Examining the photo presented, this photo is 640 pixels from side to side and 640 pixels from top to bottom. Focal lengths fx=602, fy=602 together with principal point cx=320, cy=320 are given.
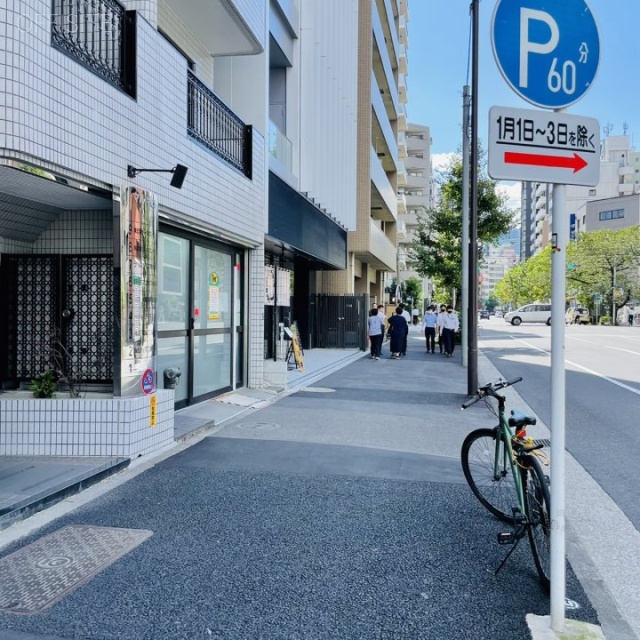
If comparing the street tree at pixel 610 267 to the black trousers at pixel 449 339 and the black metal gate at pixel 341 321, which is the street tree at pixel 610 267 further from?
the black trousers at pixel 449 339

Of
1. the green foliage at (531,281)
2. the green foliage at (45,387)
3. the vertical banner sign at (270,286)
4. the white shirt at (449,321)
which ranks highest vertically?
A: the green foliage at (531,281)

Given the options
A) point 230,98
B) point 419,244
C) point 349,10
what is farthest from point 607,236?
point 230,98

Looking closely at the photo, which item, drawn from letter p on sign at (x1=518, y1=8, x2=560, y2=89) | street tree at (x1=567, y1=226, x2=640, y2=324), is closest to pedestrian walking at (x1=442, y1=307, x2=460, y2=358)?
letter p on sign at (x1=518, y1=8, x2=560, y2=89)

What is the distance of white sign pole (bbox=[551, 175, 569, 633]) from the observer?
3.01 meters

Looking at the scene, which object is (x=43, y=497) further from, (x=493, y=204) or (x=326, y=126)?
(x=493, y=204)

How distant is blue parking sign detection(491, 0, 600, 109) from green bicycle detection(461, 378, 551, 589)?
86.1 inches

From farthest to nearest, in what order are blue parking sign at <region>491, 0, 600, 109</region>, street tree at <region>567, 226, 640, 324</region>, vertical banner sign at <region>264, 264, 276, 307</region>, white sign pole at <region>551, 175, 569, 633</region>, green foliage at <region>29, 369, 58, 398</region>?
street tree at <region>567, 226, 640, 324</region>
vertical banner sign at <region>264, 264, 276, 307</region>
green foliage at <region>29, 369, 58, 398</region>
blue parking sign at <region>491, 0, 600, 109</region>
white sign pole at <region>551, 175, 569, 633</region>

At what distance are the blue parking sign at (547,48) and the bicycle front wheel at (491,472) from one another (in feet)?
8.09

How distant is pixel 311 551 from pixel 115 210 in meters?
3.97

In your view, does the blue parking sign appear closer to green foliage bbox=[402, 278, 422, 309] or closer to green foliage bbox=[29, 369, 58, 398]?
green foliage bbox=[29, 369, 58, 398]

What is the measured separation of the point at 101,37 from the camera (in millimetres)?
6195

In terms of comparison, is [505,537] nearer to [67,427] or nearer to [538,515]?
[538,515]

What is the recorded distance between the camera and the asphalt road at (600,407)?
6176mm

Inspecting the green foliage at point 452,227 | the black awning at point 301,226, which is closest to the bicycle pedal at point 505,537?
the black awning at point 301,226
